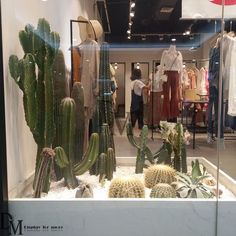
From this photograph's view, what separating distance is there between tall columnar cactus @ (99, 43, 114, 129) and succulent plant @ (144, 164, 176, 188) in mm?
561

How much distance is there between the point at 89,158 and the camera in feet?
6.42

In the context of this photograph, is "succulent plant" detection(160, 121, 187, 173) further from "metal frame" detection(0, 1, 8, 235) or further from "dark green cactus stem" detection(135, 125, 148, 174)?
"metal frame" detection(0, 1, 8, 235)

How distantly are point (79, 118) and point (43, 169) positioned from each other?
1.58 feet

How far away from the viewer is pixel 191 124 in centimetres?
259

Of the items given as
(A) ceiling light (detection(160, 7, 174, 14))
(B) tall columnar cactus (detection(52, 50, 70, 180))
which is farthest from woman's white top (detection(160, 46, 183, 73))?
(B) tall columnar cactus (detection(52, 50, 70, 180))

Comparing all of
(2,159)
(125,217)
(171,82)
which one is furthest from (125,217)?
(171,82)

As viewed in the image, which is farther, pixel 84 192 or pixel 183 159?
pixel 183 159

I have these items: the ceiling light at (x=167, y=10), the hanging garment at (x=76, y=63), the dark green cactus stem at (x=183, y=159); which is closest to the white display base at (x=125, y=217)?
the dark green cactus stem at (x=183, y=159)

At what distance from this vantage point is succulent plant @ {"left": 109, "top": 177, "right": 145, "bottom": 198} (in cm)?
171

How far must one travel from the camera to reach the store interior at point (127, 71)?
79.7 inches

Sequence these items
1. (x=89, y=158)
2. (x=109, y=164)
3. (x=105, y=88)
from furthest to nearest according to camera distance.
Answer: (x=105, y=88) → (x=109, y=164) → (x=89, y=158)

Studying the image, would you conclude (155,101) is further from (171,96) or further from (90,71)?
(90,71)

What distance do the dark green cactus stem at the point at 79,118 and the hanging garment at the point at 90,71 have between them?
0.40 feet

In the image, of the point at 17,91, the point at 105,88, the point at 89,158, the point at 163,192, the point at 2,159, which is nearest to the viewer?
the point at 2,159
